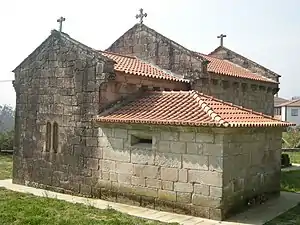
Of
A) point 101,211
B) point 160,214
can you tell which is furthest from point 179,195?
point 101,211

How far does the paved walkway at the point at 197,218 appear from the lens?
8832mm

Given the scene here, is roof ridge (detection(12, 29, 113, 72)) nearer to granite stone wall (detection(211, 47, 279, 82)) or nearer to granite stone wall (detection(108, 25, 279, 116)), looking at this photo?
granite stone wall (detection(108, 25, 279, 116))

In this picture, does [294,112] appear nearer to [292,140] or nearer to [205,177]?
[292,140]

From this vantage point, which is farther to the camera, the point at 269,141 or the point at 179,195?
the point at 269,141

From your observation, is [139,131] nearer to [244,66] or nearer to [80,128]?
[80,128]

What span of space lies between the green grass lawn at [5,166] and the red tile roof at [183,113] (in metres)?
6.19

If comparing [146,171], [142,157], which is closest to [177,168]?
[146,171]

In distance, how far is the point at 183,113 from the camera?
984 cm

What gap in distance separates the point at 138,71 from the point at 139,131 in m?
2.64

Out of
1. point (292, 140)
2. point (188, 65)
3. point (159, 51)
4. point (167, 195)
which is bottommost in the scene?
point (167, 195)

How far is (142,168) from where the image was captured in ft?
33.5

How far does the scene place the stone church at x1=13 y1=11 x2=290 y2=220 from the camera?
366 inches

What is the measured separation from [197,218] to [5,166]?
11.4 metres

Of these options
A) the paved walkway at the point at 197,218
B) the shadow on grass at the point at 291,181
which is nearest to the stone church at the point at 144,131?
the paved walkway at the point at 197,218
